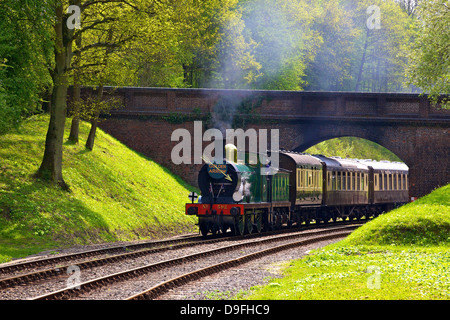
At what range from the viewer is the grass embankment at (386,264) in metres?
11.1

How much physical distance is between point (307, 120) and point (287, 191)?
11.0 m

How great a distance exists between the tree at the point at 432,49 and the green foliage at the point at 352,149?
125 feet

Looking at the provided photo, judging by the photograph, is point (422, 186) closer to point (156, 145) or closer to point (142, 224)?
point (156, 145)

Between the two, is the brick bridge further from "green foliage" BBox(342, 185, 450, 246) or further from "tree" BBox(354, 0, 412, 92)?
"tree" BBox(354, 0, 412, 92)

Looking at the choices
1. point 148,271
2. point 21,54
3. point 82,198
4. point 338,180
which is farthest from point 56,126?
point 338,180

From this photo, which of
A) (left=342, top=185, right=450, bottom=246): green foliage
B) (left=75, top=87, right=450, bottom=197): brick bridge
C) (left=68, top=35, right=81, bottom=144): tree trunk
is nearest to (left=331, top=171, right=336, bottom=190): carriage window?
(left=75, top=87, right=450, bottom=197): brick bridge

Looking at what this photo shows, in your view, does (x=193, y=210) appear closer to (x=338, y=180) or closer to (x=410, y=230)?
(x=410, y=230)

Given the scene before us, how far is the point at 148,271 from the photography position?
49.2 feet

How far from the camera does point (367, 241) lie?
1959 centimetres

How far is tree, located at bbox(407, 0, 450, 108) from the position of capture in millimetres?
29250

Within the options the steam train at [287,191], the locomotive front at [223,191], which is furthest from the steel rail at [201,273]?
the steam train at [287,191]

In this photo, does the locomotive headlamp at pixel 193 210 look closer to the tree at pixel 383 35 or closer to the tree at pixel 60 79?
the tree at pixel 60 79

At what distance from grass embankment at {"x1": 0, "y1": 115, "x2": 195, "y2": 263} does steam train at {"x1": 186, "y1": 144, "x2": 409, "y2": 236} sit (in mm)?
3145
